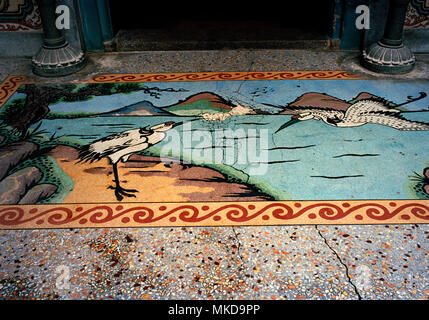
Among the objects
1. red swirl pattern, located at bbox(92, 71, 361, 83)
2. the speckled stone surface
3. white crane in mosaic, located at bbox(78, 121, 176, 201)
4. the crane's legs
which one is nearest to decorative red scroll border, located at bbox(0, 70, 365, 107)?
red swirl pattern, located at bbox(92, 71, 361, 83)

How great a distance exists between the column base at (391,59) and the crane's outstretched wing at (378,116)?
575 mm

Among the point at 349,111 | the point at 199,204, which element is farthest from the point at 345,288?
the point at 349,111

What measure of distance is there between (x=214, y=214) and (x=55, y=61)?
88.8 inches

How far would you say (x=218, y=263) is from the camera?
178 centimetres

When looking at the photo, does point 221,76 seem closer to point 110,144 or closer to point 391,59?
point 110,144

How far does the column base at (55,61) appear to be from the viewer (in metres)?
3.45

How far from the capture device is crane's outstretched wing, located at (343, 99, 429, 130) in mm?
2666

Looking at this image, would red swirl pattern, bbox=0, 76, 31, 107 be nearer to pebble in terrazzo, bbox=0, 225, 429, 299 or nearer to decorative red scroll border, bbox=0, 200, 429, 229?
decorative red scroll border, bbox=0, 200, 429, 229

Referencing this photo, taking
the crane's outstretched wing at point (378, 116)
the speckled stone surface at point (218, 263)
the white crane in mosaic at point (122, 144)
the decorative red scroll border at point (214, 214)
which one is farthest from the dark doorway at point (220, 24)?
the speckled stone surface at point (218, 263)

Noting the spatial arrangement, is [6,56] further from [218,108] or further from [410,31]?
[410,31]

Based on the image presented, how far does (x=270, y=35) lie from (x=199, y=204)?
2.52 metres

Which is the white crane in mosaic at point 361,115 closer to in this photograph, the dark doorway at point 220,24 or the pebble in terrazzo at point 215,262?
the pebble in terrazzo at point 215,262

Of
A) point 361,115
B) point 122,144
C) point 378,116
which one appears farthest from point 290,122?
point 122,144
